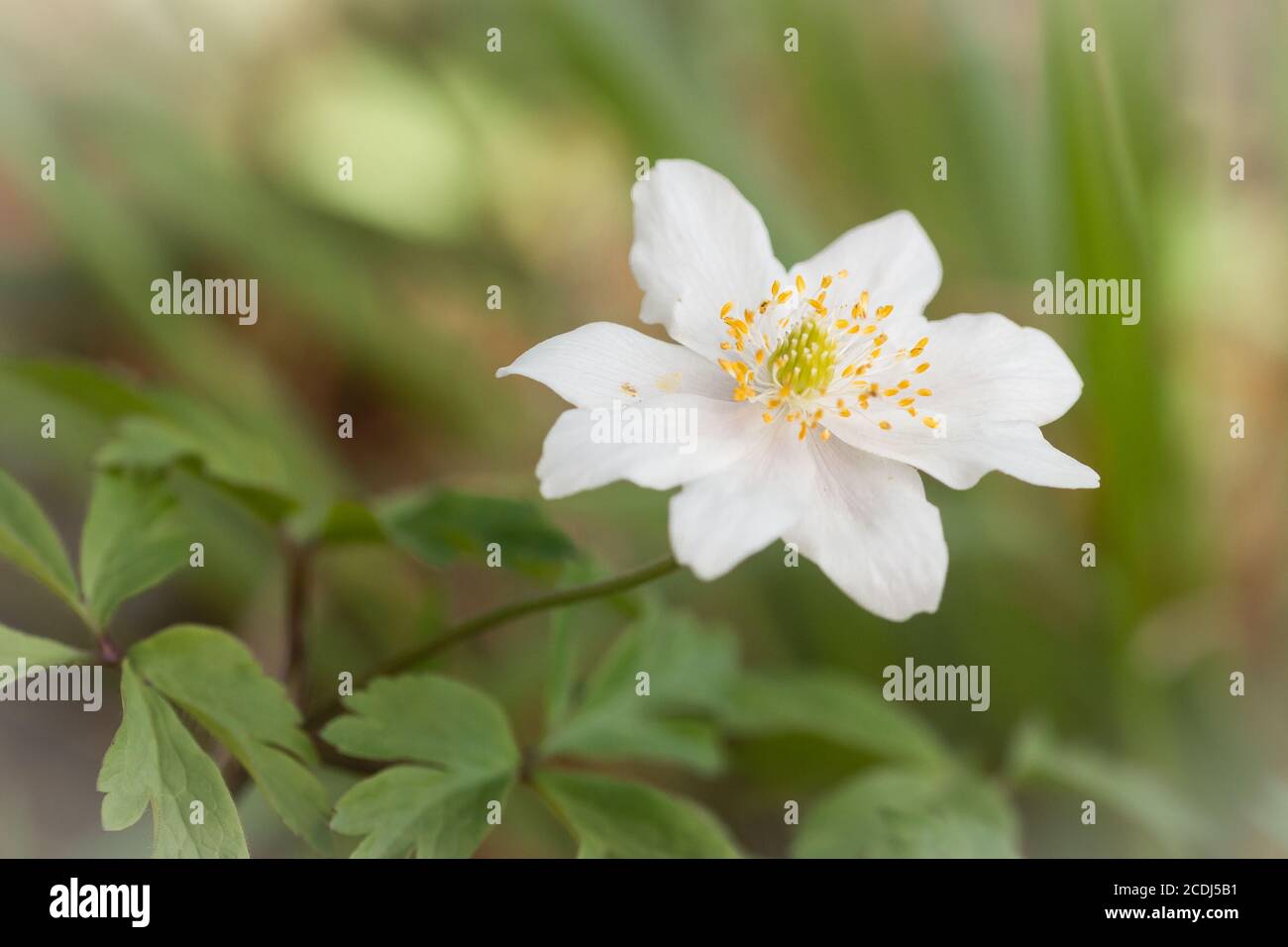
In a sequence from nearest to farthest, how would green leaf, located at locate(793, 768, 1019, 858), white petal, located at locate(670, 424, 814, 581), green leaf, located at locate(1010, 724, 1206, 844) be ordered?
1. white petal, located at locate(670, 424, 814, 581)
2. green leaf, located at locate(793, 768, 1019, 858)
3. green leaf, located at locate(1010, 724, 1206, 844)

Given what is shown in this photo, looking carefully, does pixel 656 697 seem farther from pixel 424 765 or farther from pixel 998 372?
pixel 998 372

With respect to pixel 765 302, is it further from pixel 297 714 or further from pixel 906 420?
pixel 297 714

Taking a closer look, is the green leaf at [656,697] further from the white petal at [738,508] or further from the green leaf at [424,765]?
the white petal at [738,508]

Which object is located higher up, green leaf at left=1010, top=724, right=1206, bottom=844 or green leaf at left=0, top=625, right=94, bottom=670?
green leaf at left=0, top=625, right=94, bottom=670

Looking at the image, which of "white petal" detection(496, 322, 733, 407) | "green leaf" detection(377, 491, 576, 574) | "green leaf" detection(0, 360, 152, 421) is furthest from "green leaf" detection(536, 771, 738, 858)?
"green leaf" detection(0, 360, 152, 421)

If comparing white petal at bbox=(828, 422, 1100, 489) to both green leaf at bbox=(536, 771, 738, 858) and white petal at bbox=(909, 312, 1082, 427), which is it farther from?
green leaf at bbox=(536, 771, 738, 858)

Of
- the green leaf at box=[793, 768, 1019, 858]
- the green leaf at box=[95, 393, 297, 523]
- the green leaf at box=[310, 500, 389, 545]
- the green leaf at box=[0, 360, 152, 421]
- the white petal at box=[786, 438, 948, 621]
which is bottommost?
the green leaf at box=[793, 768, 1019, 858]

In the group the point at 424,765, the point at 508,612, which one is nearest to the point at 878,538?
the point at 508,612

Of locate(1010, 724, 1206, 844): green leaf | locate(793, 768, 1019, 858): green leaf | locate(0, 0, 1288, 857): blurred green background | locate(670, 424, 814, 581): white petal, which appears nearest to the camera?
locate(670, 424, 814, 581): white petal
